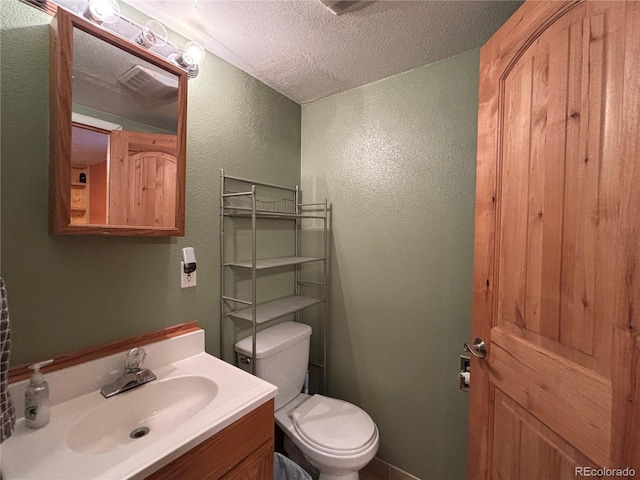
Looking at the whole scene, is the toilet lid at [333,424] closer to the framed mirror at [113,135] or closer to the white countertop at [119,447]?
the white countertop at [119,447]

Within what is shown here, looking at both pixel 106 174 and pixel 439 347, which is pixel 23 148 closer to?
pixel 106 174

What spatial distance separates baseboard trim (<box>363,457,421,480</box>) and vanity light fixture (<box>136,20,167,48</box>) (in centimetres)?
232

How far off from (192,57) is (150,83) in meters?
0.22

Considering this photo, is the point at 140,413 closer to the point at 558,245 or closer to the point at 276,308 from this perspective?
the point at 276,308

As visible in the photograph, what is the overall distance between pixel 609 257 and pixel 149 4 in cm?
167

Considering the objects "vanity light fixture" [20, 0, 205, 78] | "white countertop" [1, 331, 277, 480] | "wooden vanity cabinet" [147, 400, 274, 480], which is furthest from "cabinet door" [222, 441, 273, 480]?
"vanity light fixture" [20, 0, 205, 78]

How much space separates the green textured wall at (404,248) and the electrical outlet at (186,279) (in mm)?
839

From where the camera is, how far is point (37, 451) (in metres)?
0.68

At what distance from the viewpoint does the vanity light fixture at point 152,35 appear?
99 cm

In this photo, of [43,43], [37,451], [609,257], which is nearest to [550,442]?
[609,257]

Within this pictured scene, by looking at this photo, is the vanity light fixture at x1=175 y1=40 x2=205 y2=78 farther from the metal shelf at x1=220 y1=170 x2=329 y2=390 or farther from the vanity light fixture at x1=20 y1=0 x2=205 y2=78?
the metal shelf at x1=220 y1=170 x2=329 y2=390

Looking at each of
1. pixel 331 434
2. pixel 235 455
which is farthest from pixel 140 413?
pixel 331 434

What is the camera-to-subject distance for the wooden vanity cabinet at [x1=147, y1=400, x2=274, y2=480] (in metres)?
0.71

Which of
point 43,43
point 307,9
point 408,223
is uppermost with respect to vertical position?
point 307,9
